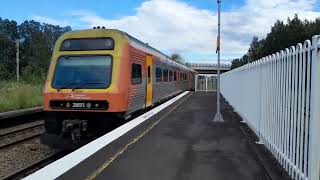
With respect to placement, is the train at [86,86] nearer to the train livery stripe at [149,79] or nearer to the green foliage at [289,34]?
the train livery stripe at [149,79]

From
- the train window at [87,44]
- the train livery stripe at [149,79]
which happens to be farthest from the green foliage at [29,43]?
the train window at [87,44]

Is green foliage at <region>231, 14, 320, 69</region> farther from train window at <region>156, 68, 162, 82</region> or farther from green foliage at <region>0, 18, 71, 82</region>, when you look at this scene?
train window at <region>156, 68, 162, 82</region>

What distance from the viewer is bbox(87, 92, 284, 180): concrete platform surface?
7.33 metres

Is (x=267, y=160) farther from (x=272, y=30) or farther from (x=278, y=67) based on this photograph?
(x=272, y=30)

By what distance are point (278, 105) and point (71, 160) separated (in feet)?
10.4

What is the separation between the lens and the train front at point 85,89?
13570 mm

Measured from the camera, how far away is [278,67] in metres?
7.78

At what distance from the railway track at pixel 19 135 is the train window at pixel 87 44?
3.43 meters

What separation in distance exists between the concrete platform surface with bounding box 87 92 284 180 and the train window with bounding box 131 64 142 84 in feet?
8.70

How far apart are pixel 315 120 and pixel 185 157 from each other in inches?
146

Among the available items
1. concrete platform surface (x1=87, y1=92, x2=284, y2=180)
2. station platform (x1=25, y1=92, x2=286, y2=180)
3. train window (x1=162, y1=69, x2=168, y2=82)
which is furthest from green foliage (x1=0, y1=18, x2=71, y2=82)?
concrete platform surface (x1=87, y1=92, x2=284, y2=180)

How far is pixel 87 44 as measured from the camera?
47.1 feet

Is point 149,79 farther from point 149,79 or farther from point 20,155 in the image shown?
point 20,155

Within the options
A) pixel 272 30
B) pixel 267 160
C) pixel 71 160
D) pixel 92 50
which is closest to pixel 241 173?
pixel 267 160
